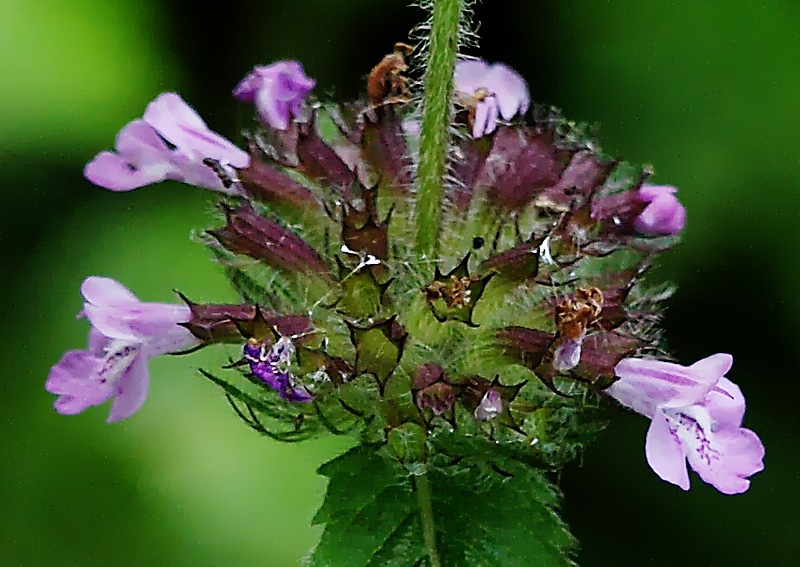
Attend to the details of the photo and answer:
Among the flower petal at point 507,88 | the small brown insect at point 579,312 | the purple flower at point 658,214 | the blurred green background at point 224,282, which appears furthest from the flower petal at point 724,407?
the blurred green background at point 224,282

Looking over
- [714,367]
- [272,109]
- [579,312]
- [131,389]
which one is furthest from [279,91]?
[714,367]

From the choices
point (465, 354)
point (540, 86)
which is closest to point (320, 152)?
point (465, 354)

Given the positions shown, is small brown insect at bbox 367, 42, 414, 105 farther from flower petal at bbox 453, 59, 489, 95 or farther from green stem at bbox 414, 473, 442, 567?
green stem at bbox 414, 473, 442, 567

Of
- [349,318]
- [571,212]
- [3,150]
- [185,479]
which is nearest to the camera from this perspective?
[349,318]

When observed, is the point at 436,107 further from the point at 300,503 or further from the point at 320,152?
the point at 300,503

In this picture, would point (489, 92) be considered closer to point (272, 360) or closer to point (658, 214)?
point (658, 214)
